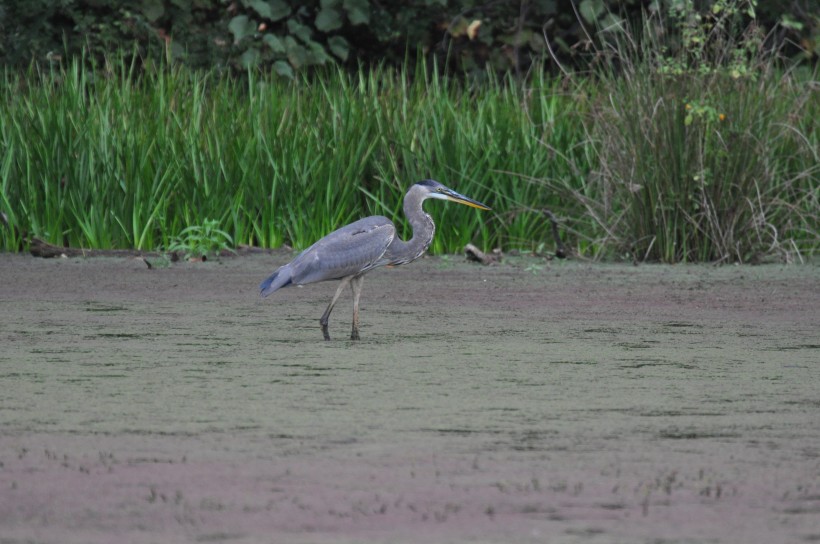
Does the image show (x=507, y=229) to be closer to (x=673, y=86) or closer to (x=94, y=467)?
(x=673, y=86)

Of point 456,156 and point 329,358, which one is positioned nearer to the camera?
point 329,358

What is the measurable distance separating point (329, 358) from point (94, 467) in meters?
1.74

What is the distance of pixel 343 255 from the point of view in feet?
17.4

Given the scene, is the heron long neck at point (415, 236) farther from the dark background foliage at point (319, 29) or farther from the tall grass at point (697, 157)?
the dark background foliage at point (319, 29)

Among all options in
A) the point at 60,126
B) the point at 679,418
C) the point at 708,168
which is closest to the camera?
the point at 679,418

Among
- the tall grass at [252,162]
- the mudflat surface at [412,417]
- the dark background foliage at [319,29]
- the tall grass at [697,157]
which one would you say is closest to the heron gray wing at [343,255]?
the mudflat surface at [412,417]

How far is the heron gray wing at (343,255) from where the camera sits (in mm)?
5293

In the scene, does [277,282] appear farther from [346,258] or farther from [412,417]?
[412,417]

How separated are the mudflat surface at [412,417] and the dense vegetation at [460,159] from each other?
120cm

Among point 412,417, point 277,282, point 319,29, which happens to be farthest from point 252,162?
point 412,417

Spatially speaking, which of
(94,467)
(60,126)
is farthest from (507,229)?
(94,467)

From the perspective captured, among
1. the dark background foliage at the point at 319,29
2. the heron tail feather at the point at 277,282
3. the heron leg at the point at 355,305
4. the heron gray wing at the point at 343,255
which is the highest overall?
the heron gray wing at the point at 343,255

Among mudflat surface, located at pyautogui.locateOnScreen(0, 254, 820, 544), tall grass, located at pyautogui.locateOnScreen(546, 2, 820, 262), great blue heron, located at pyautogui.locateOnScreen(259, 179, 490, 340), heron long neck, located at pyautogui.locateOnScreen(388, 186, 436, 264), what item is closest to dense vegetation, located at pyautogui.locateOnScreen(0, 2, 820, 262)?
tall grass, located at pyautogui.locateOnScreen(546, 2, 820, 262)

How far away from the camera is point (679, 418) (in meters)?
3.66
